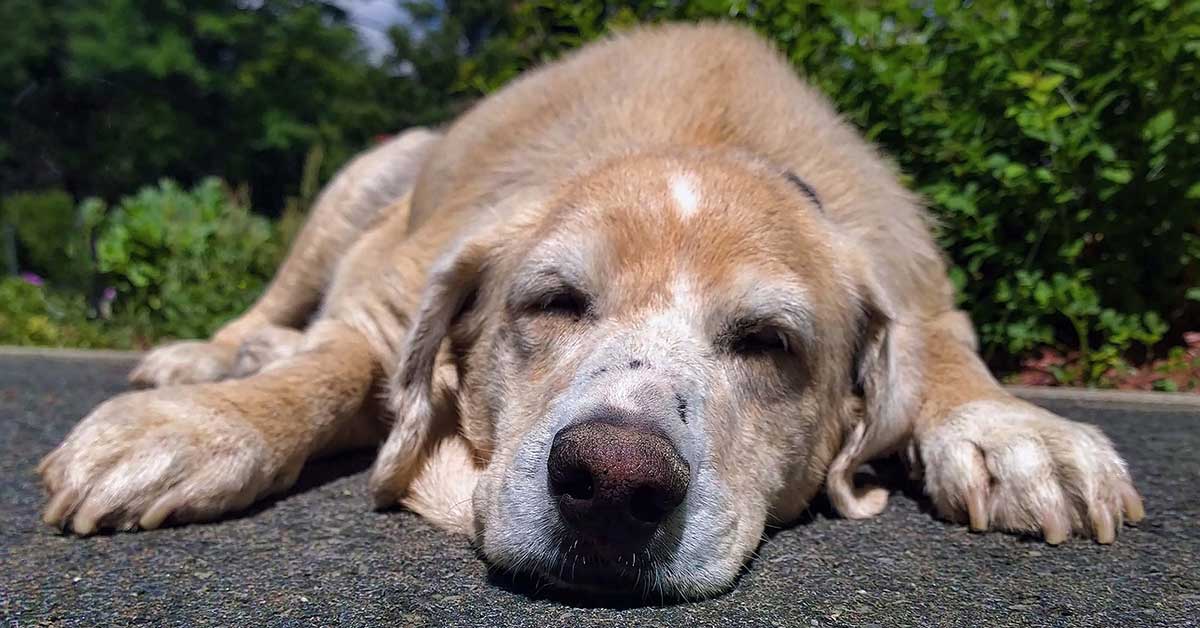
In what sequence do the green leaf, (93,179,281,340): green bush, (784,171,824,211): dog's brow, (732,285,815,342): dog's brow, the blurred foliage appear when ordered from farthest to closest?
the blurred foliage
(93,179,281,340): green bush
the green leaf
(784,171,824,211): dog's brow
(732,285,815,342): dog's brow

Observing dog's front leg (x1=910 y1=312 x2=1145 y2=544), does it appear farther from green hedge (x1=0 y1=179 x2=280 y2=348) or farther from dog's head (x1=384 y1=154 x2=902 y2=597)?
green hedge (x1=0 y1=179 x2=280 y2=348)

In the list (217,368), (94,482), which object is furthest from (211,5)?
(94,482)

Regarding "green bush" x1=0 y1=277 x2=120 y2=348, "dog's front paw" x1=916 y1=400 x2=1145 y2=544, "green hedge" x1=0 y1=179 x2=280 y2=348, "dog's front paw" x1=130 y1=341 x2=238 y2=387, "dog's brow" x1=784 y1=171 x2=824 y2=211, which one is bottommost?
"green bush" x1=0 y1=277 x2=120 y2=348

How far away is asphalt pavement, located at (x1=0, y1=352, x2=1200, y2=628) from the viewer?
1547 millimetres

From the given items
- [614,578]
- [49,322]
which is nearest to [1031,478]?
[614,578]

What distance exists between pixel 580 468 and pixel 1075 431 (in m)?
1.29

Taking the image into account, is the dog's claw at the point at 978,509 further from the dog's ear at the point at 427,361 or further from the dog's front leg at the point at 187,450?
the dog's front leg at the point at 187,450

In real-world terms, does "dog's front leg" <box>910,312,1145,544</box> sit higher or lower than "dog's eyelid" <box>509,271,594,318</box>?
lower

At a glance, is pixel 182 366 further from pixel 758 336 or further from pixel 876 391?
pixel 876 391

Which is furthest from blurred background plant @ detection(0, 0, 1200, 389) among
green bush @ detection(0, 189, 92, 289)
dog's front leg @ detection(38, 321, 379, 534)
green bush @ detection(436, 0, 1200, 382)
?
green bush @ detection(0, 189, 92, 289)

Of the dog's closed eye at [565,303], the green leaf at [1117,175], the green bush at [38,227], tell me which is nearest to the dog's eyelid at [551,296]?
the dog's closed eye at [565,303]

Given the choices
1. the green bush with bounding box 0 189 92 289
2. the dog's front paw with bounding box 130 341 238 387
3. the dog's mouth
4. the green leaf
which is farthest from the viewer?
the green bush with bounding box 0 189 92 289

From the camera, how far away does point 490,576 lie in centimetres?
176

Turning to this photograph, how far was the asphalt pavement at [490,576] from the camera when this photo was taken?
1.55 metres
